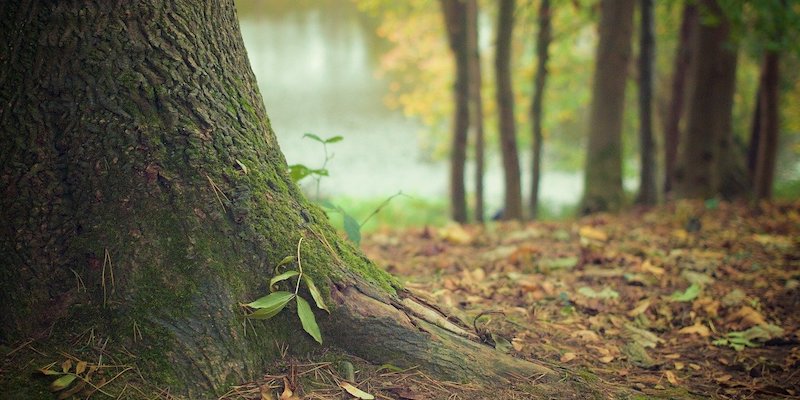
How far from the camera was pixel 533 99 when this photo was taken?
9562 mm

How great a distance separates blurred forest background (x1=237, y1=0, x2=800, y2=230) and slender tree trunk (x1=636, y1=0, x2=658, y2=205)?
17mm

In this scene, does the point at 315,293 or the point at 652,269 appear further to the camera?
the point at 652,269

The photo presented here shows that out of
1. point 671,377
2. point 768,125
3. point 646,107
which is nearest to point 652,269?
point 671,377

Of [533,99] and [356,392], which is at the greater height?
[533,99]

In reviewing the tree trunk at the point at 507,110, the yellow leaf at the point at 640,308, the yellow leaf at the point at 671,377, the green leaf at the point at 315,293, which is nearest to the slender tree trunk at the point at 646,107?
the tree trunk at the point at 507,110

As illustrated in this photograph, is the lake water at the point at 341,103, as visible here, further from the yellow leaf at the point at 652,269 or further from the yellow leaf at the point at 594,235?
→ the yellow leaf at the point at 652,269

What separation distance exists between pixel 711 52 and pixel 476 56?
10.5 feet

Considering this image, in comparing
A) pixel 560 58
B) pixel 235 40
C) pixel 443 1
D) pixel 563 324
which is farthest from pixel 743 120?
pixel 235 40

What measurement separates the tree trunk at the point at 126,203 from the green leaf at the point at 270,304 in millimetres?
65

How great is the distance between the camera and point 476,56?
9688mm

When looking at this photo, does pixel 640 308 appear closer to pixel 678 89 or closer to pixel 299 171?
pixel 299 171

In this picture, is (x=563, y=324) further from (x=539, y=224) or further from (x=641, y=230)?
(x=539, y=224)

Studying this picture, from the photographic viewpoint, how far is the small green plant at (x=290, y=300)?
196 cm

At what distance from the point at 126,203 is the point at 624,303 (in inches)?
92.7
